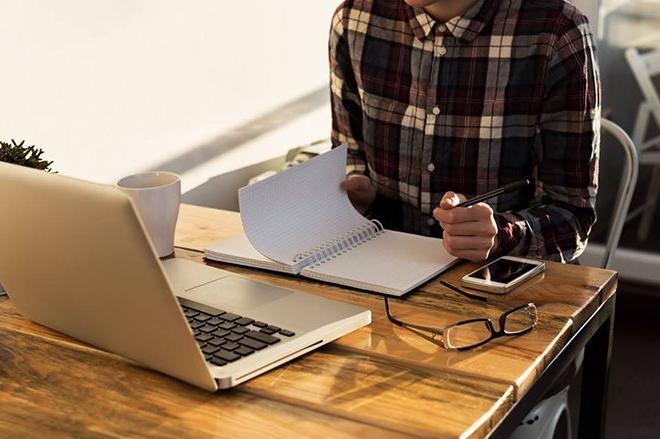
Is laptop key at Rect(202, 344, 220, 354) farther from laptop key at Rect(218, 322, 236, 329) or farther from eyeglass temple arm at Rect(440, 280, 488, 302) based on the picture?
eyeglass temple arm at Rect(440, 280, 488, 302)

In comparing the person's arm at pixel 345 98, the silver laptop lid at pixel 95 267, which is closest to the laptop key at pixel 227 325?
the silver laptop lid at pixel 95 267

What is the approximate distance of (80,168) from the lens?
1741 mm

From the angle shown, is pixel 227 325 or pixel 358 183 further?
pixel 358 183

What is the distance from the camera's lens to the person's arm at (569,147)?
1.53m

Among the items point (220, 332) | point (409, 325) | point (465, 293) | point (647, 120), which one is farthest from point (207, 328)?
point (647, 120)

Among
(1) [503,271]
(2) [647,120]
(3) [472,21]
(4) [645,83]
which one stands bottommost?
(2) [647,120]

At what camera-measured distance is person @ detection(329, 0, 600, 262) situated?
5.08 ft

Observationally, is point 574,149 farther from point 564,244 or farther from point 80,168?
point 80,168

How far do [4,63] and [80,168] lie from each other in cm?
25

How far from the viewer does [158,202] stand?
1.37 meters

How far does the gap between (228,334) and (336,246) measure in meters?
0.35

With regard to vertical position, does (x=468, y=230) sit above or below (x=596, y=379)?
above

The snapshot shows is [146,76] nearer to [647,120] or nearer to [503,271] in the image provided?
[503,271]

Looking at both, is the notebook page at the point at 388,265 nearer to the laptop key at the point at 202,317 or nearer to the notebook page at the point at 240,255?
the notebook page at the point at 240,255
